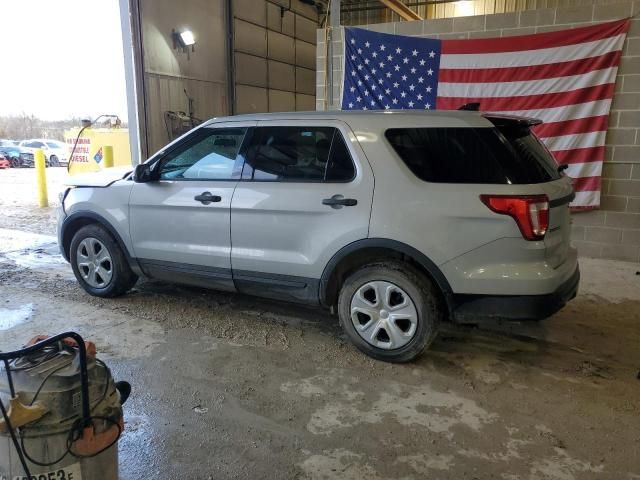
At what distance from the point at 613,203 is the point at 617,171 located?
40 cm

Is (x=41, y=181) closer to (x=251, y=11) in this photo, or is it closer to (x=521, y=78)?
(x=251, y=11)

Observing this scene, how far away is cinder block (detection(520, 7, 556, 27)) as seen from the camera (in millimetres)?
6340

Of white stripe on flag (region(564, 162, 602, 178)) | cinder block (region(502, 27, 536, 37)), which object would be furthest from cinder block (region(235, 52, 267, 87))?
white stripe on flag (region(564, 162, 602, 178))

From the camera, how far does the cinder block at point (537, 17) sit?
634cm

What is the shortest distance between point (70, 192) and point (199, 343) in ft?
6.94

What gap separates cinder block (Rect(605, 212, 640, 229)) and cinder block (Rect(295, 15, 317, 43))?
12102 mm

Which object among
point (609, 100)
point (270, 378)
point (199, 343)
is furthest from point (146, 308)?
point (609, 100)

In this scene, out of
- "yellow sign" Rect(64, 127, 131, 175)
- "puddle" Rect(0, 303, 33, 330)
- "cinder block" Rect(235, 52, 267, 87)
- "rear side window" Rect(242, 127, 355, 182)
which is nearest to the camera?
"rear side window" Rect(242, 127, 355, 182)

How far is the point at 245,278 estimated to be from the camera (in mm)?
4105

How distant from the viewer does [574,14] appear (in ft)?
20.5

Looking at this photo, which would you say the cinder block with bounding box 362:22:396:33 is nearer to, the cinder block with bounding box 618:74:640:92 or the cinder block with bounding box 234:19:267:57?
the cinder block with bounding box 618:74:640:92

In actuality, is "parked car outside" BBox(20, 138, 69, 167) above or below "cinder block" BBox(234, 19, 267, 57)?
below

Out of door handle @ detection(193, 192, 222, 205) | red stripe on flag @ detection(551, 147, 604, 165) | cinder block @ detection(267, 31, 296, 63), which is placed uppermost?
cinder block @ detection(267, 31, 296, 63)

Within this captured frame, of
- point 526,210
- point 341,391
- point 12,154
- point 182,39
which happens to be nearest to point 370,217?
point 526,210
